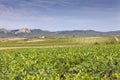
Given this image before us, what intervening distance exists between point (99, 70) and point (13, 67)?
14.8 feet

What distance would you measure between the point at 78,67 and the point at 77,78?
505cm

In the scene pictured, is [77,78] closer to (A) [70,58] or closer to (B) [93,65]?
Result: (B) [93,65]

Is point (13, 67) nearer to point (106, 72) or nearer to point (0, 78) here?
point (0, 78)

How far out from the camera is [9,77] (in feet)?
39.4

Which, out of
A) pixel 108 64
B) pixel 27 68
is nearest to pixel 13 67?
pixel 27 68

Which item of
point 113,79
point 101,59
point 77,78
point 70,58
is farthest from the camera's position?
point 70,58

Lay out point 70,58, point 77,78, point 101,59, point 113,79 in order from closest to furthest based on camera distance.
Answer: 1. point 77,78
2. point 113,79
3. point 101,59
4. point 70,58

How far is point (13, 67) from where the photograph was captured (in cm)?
1384

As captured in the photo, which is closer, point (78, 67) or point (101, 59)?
point (78, 67)

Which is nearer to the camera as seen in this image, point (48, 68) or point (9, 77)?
point (9, 77)

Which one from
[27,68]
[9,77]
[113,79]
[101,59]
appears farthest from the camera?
[101,59]

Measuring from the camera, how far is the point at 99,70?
585 inches

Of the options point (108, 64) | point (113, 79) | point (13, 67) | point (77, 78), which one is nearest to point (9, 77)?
point (13, 67)

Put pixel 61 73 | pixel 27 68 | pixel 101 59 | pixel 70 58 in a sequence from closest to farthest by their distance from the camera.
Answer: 1. pixel 27 68
2. pixel 61 73
3. pixel 101 59
4. pixel 70 58
